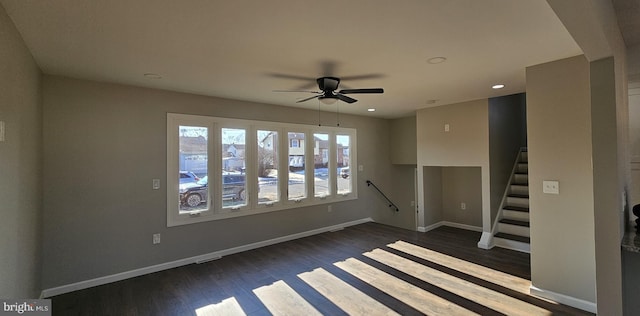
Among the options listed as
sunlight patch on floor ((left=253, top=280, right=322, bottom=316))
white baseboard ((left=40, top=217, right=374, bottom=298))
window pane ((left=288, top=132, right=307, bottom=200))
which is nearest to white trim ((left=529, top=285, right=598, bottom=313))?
sunlight patch on floor ((left=253, top=280, right=322, bottom=316))

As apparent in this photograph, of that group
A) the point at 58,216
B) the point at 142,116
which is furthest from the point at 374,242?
the point at 58,216

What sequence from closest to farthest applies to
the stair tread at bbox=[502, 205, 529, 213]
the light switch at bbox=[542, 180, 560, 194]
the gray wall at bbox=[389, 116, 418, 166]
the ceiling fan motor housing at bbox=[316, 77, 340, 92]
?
the light switch at bbox=[542, 180, 560, 194]
the ceiling fan motor housing at bbox=[316, 77, 340, 92]
the stair tread at bbox=[502, 205, 529, 213]
the gray wall at bbox=[389, 116, 418, 166]

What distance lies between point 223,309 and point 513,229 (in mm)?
4567

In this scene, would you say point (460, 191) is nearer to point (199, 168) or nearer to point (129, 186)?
point (199, 168)

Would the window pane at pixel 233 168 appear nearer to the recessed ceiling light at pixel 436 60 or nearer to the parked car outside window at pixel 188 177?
the parked car outside window at pixel 188 177

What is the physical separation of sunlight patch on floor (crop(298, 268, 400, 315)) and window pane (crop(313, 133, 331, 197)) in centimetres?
217

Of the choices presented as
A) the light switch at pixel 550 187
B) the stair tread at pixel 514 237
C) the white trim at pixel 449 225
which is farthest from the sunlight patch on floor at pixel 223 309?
the stair tread at pixel 514 237

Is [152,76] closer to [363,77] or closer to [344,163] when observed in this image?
[363,77]

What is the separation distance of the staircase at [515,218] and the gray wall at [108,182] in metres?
4.42

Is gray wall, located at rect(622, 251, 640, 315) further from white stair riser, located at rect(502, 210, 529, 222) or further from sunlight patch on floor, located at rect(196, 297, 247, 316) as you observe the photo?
sunlight patch on floor, located at rect(196, 297, 247, 316)

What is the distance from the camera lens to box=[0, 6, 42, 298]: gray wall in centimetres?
184

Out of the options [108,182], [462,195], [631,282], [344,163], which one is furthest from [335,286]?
[462,195]

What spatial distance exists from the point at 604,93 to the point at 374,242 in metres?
3.72

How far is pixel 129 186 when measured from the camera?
11.7ft
